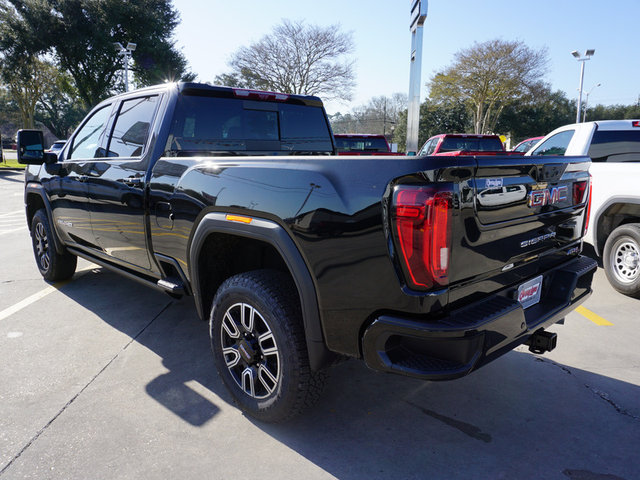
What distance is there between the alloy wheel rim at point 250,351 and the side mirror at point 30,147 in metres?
2.93

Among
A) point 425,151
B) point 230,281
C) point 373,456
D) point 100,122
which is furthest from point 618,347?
point 425,151

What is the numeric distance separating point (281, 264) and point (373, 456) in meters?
1.23

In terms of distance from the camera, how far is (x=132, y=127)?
364 cm

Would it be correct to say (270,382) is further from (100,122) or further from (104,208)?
(100,122)

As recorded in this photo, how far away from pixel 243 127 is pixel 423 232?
238cm

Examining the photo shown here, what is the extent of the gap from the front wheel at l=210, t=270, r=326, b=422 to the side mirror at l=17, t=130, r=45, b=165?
111 inches

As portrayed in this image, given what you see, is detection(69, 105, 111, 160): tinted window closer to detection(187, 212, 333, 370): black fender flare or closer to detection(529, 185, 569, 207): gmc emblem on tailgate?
detection(187, 212, 333, 370): black fender flare

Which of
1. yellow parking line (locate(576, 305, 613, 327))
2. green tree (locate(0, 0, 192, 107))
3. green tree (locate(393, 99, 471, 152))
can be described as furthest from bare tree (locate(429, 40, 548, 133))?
yellow parking line (locate(576, 305, 613, 327))

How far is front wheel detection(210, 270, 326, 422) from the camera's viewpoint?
7.71 feet

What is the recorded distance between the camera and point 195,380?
10.3ft

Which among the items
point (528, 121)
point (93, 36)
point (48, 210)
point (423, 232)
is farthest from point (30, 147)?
point (528, 121)

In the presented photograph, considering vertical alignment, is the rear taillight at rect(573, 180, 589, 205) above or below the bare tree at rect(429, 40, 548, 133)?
below

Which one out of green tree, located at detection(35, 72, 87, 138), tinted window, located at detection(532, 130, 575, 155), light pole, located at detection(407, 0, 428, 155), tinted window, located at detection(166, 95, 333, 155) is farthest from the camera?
green tree, located at detection(35, 72, 87, 138)

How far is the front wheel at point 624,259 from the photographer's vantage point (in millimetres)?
4848
